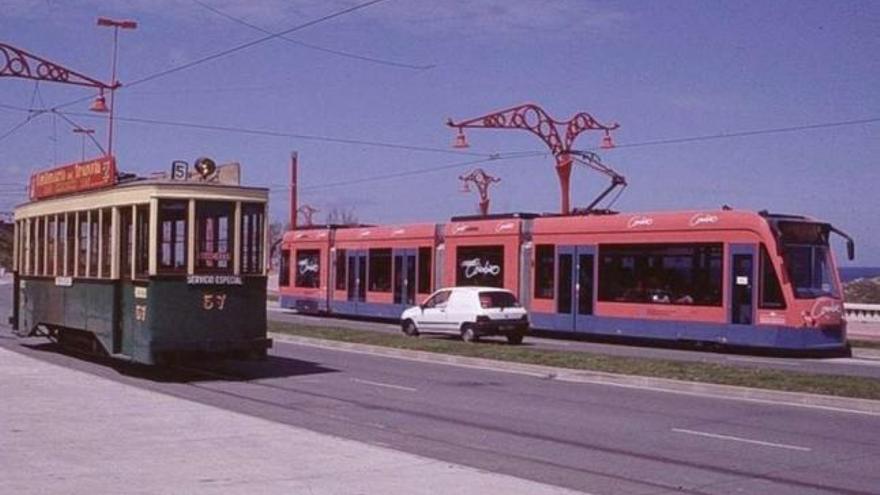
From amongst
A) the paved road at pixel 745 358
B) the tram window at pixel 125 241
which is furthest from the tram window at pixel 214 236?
the paved road at pixel 745 358

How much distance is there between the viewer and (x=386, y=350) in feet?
85.9

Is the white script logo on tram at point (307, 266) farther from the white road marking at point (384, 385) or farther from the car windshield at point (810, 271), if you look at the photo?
the white road marking at point (384, 385)

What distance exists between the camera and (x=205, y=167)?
1964 cm

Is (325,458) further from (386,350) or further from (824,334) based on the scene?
(824,334)

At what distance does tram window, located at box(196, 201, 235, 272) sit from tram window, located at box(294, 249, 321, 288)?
25.3 metres

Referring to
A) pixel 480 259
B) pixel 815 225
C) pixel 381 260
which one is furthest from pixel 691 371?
pixel 381 260

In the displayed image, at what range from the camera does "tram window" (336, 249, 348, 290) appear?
42531 mm

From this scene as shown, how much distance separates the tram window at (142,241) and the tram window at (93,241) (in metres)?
1.81

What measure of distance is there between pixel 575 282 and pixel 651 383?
1270 centimetres

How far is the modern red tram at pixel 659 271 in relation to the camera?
26.7 meters

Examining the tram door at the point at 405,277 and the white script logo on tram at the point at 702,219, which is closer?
the white script logo on tram at the point at 702,219

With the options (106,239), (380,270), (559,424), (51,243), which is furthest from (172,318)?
(380,270)

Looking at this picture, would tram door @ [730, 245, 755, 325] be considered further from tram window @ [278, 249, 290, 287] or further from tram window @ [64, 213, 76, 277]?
tram window @ [278, 249, 290, 287]

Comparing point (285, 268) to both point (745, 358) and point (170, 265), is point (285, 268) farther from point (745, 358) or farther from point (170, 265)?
point (170, 265)
